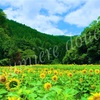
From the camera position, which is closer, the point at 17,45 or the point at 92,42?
the point at 92,42

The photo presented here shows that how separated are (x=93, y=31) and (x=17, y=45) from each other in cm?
1607

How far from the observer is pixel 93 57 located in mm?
48094

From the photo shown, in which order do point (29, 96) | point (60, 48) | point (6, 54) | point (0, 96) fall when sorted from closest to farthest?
1. point (29, 96)
2. point (0, 96)
3. point (6, 54)
4. point (60, 48)

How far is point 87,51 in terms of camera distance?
48625 mm

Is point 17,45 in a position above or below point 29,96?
above

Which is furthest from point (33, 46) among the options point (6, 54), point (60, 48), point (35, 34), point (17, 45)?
point (35, 34)

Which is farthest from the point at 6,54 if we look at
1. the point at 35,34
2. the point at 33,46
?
the point at 35,34

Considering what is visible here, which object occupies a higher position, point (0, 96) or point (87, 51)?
point (87, 51)

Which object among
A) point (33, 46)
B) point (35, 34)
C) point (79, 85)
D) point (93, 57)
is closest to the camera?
point (79, 85)

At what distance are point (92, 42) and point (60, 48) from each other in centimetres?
3215

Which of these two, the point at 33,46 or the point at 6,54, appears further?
the point at 33,46

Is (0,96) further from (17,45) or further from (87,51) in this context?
(17,45)

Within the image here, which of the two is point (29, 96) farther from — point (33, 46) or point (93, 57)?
point (33, 46)

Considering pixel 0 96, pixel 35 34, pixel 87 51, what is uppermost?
pixel 35 34
